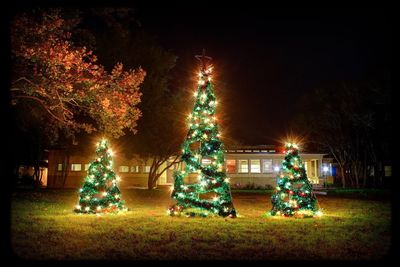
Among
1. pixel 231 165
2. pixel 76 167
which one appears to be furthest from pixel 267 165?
pixel 76 167

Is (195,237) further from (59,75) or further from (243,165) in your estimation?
A: (243,165)

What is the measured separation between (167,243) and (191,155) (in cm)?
534

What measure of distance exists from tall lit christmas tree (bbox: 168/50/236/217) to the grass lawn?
2.74 feet

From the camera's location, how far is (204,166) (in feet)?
41.0

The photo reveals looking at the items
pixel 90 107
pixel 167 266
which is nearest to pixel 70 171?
pixel 90 107

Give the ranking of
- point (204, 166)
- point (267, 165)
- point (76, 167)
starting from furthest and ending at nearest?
point (76, 167) → point (267, 165) → point (204, 166)

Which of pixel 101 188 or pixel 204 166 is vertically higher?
pixel 204 166

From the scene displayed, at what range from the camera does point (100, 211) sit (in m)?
12.7

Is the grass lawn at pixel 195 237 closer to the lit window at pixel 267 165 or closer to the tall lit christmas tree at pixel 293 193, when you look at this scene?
the tall lit christmas tree at pixel 293 193

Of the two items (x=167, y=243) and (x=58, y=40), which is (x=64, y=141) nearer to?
(x=58, y=40)

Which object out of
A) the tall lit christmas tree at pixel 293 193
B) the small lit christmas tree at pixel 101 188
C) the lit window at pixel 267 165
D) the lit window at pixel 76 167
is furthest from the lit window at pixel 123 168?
the tall lit christmas tree at pixel 293 193

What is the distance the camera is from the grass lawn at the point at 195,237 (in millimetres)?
6715

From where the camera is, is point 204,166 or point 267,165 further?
point 267,165

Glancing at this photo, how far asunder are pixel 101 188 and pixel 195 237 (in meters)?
6.04
